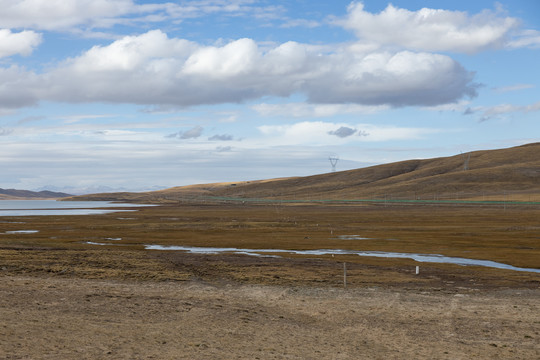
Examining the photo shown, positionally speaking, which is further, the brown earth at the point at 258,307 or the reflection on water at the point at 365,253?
the reflection on water at the point at 365,253

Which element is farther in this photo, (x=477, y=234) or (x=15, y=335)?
(x=477, y=234)

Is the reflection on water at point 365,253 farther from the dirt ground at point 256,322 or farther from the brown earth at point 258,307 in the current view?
the dirt ground at point 256,322

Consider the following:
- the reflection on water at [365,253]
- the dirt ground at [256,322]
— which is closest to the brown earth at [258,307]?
the dirt ground at [256,322]

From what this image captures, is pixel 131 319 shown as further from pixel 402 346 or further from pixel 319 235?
pixel 319 235

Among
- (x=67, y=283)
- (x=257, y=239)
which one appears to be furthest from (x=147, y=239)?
(x=67, y=283)

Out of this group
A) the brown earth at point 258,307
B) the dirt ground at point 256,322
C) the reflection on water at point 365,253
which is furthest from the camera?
the reflection on water at point 365,253

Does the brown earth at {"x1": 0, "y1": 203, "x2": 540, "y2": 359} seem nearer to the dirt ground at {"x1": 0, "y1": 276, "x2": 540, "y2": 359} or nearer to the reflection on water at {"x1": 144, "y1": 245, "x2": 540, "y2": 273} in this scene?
the dirt ground at {"x1": 0, "y1": 276, "x2": 540, "y2": 359}

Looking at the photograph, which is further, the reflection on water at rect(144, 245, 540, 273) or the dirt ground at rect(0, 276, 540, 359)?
the reflection on water at rect(144, 245, 540, 273)

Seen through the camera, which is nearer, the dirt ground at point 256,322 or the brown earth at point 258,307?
the dirt ground at point 256,322

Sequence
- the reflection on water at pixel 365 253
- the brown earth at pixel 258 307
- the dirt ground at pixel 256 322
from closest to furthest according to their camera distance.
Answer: the dirt ground at pixel 256 322 < the brown earth at pixel 258 307 < the reflection on water at pixel 365 253

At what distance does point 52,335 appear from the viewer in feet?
61.4

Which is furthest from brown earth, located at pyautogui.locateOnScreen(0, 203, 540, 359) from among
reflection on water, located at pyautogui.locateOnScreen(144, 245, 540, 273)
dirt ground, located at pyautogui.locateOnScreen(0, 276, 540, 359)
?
reflection on water, located at pyautogui.locateOnScreen(144, 245, 540, 273)

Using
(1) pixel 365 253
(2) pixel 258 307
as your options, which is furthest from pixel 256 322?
(1) pixel 365 253

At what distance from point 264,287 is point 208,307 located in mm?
5698
